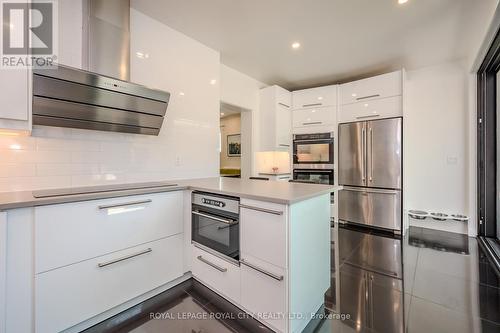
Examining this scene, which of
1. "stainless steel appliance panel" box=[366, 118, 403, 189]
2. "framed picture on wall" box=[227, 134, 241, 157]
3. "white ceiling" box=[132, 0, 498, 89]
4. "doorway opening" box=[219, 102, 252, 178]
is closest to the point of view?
"white ceiling" box=[132, 0, 498, 89]

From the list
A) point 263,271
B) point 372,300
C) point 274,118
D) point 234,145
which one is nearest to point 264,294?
point 263,271

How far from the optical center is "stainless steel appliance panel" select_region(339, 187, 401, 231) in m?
3.29

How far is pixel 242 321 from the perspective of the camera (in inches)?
59.4

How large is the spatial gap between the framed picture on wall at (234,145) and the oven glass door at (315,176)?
190 cm

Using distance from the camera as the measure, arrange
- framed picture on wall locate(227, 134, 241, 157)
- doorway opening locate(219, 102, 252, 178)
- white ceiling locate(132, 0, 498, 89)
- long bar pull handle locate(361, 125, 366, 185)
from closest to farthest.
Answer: white ceiling locate(132, 0, 498, 89)
long bar pull handle locate(361, 125, 366, 185)
doorway opening locate(219, 102, 252, 178)
framed picture on wall locate(227, 134, 241, 157)

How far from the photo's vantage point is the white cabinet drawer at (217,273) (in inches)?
62.1

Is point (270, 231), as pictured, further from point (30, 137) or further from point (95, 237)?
point (30, 137)

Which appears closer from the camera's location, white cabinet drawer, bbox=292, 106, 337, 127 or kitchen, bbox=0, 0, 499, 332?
kitchen, bbox=0, 0, 499, 332

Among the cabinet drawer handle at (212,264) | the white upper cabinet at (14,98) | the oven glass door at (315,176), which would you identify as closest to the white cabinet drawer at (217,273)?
the cabinet drawer handle at (212,264)

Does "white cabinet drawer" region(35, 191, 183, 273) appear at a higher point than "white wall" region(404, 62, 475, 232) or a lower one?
lower

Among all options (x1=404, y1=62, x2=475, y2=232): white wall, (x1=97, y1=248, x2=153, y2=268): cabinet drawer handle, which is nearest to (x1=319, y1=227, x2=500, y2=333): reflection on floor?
(x1=404, y1=62, x2=475, y2=232): white wall

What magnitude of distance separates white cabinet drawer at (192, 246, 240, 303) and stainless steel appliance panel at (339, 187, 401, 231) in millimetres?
2768

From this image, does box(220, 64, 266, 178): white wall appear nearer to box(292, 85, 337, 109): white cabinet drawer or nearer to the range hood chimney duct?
box(292, 85, 337, 109): white cabinet drawer

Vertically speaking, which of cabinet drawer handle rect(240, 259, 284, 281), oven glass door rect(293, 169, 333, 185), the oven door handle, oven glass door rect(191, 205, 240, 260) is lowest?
cabinet drawer handle rect(240, 259, 284, 281)
